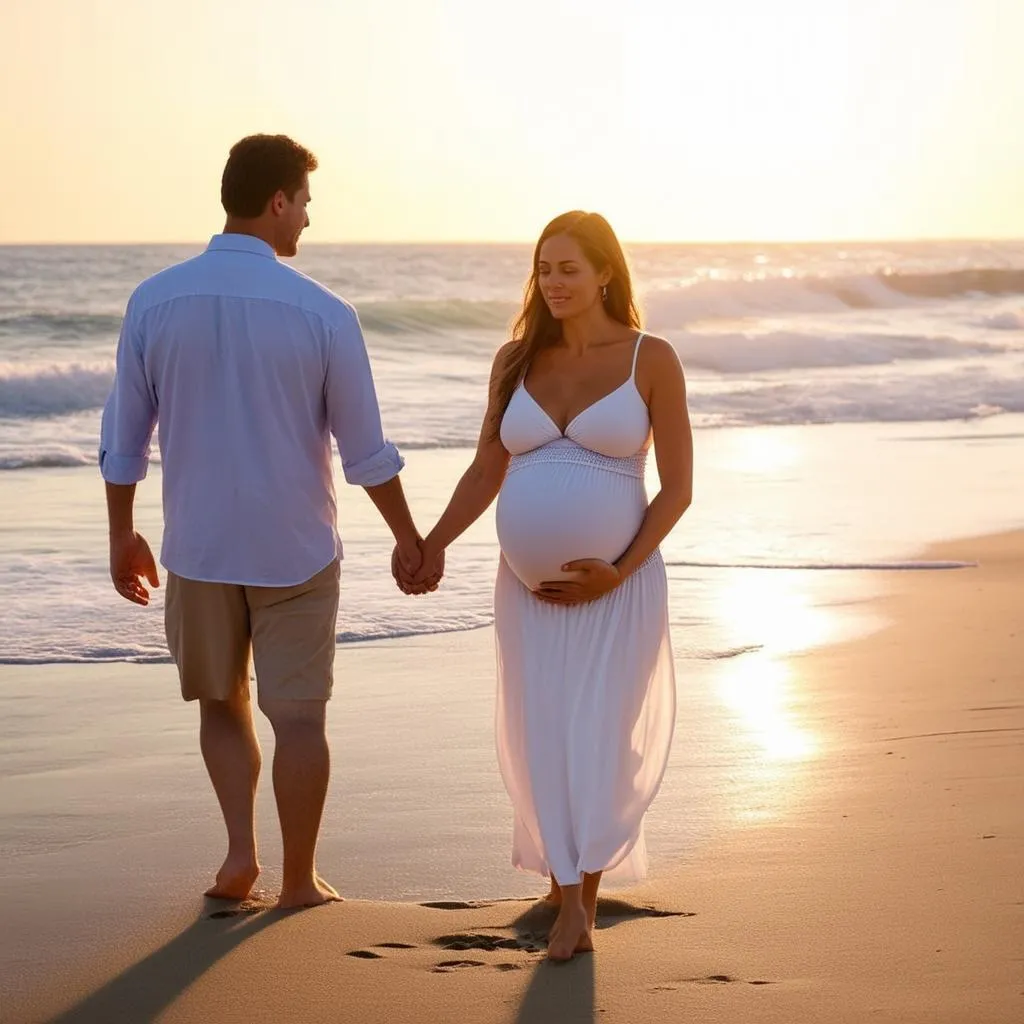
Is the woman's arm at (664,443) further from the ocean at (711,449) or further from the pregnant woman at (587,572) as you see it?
the ocean at (711,449)

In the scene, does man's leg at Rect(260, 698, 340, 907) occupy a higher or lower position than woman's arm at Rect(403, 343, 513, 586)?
lower

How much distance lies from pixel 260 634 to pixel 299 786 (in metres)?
0.39

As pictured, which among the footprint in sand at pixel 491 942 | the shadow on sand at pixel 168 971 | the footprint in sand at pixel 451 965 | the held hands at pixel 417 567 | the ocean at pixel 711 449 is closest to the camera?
the shadow on sand at pixel 168 971

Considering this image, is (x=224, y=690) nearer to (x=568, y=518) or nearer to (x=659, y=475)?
(x=568, y=518)

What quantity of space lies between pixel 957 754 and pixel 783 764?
56 cm

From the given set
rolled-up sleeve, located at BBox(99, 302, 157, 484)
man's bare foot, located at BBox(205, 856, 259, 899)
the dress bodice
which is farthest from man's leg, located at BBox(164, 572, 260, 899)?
the dress bodice

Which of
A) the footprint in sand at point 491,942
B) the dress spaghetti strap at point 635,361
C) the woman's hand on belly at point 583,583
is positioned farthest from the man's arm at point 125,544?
the dress spaghetti strap at point 635,361

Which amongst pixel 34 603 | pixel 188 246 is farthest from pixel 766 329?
pixel 188 246

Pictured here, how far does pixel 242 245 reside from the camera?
→ 162 inches

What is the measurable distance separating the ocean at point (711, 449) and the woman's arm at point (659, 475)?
202 millimetres

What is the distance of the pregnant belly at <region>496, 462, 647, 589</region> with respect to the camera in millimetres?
4020

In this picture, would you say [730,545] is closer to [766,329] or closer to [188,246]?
[766,329]

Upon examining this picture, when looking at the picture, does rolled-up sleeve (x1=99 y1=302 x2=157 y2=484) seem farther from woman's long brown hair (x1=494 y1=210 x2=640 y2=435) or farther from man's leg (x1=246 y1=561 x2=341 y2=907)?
woman's long brown hair (x1=494 y1=210 x2=640 y2=435)

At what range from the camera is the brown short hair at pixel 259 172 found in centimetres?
408
